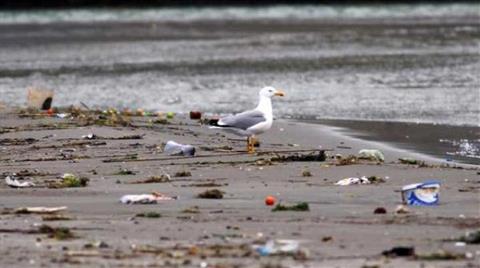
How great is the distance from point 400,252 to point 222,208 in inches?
99.6

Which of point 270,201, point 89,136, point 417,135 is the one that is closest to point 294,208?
point 270,201

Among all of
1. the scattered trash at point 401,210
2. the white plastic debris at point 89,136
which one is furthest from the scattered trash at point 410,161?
the white plastic debris at point 89,136

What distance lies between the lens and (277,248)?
9.78 m

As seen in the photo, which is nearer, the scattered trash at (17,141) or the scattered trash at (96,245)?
the scattered trash at (96,245)

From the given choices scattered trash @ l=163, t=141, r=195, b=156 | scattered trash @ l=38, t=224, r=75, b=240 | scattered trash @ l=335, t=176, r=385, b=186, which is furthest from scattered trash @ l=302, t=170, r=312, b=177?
scattered trash @ l=38, t=224, r=75, b=240

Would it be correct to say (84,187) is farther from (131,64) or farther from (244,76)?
(131,64)

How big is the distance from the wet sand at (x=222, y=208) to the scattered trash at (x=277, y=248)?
2.9 inches

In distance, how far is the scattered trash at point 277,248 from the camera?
9.67 metres

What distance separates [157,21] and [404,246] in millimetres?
55916

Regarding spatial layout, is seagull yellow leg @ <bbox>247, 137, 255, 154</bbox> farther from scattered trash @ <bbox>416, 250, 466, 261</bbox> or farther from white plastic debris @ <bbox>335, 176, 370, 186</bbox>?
scattered trash @ <bbox>416, 250, 466, 261</bbox>

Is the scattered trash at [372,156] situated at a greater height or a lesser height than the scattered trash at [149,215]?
lesser

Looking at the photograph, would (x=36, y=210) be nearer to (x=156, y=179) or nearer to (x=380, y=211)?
(x=156, y=179)

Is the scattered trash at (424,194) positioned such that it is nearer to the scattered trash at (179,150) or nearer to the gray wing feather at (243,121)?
the scattered trash at (179,150)

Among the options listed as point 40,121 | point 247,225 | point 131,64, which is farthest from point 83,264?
point 131,64
